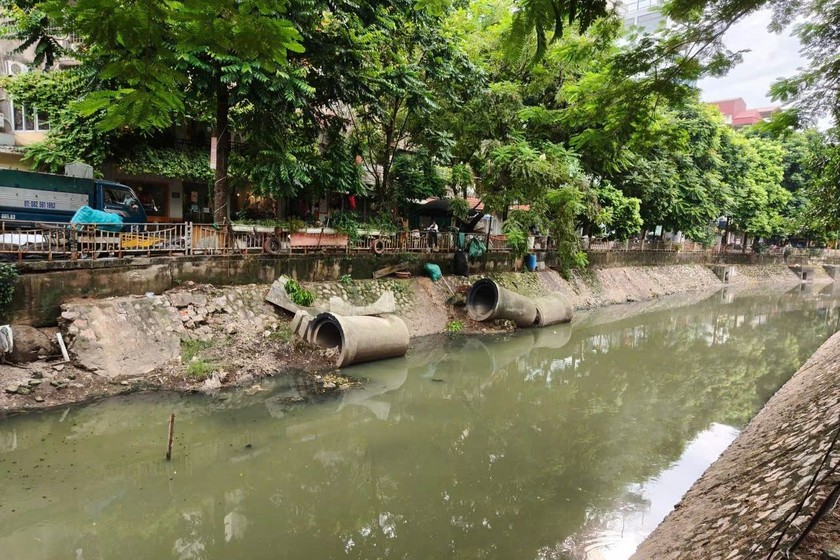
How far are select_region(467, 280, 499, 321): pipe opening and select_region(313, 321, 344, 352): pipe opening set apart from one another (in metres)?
5.43

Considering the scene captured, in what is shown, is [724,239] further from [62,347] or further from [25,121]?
[25,121]

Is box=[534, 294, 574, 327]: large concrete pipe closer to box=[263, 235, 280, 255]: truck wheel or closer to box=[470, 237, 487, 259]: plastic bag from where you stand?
box=[470, 237, 487, 259]: plastic bag

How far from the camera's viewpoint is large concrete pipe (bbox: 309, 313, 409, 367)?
392 inches

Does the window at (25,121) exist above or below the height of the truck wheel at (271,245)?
above

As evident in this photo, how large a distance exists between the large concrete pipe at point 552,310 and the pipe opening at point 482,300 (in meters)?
1.54

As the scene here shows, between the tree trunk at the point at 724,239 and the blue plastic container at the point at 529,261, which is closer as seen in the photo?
the blue plastic container at the point at 529,261

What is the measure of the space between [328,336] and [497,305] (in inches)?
223

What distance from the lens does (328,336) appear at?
36.1ft

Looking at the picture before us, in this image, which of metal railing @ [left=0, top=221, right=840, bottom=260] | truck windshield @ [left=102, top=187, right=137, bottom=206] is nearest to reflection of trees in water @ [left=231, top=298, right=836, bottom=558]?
metal railing @ [left=0, top=221, right=840, bottom=260]

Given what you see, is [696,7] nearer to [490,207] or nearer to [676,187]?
[490,207]

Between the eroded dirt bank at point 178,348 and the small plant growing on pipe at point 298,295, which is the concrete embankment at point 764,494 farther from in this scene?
the small plant growing on pipe at point 298,295

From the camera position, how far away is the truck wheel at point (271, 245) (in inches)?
466

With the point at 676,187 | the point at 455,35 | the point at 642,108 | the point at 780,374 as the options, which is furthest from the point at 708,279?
the point at 642,108

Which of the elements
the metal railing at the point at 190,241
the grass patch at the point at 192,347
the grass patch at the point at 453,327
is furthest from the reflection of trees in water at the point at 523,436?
the metal railing at the point at 190,241
